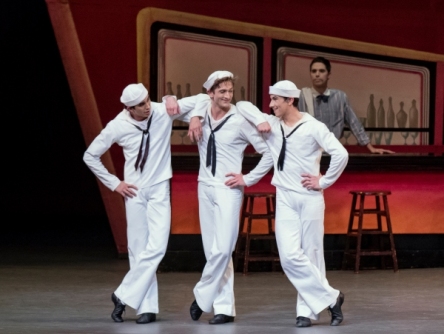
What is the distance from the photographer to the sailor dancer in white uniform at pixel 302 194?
6438 mm

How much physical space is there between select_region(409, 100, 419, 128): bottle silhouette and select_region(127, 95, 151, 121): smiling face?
4.02m

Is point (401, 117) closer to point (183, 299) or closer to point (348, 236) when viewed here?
point (348, 236)

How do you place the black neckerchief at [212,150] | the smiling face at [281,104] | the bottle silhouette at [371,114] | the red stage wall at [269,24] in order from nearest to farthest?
1. the smiling face at [281,104]
2. the black neckerchief at [212,150]
3. the red stage wall at [269,24]
4. the bottle silhouette at [371,114]

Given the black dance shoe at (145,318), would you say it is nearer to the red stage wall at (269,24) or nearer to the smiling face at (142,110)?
the smiling face at (142,110)

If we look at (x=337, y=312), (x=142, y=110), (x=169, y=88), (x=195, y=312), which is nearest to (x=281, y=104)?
(x=142, y=110)

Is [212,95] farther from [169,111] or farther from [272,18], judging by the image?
[272,18]

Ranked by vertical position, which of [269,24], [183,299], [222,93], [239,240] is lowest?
[183,299]

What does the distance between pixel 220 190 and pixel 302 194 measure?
52 cm

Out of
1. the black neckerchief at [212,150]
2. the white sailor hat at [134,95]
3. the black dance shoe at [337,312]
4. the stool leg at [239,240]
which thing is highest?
the white sailor hat at [134,95]

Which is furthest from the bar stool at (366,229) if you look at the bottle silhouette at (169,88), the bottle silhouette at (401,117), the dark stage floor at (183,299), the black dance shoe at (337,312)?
the black dance shoe at (337,312)

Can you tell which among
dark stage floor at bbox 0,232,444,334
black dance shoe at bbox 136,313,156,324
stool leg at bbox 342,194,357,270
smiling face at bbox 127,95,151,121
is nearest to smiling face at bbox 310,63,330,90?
stool leg at bbox 342,194,357,270

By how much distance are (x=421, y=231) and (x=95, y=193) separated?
5.29 metres

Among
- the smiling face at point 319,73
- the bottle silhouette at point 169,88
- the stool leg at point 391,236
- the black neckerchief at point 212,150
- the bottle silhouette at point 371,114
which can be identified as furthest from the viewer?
the bottle silhouette at point 371,114

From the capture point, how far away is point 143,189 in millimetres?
6668
